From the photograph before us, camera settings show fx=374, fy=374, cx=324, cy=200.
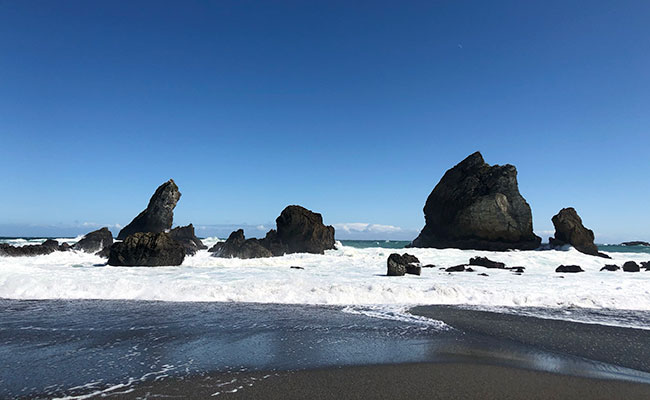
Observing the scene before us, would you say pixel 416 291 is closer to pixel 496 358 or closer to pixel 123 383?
pixel 496 358

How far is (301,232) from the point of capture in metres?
37.0

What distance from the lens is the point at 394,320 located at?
873cm

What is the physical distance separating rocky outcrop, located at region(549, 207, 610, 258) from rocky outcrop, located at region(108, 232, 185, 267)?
126 feet

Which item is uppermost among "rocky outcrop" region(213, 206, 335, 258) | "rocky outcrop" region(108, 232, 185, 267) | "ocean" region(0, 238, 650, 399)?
"rocky outcrop" region(213, 206, 335, 258)

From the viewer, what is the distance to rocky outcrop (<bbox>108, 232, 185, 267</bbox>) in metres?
19.8

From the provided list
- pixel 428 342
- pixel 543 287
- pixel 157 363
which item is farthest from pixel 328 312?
pixel 543 287

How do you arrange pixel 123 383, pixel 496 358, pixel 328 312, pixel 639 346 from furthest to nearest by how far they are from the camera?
pixel 328 312
pixel 639 346
pixel 496 358
pixel 123 383

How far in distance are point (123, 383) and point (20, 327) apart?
4.75m

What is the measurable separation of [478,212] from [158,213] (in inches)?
1424

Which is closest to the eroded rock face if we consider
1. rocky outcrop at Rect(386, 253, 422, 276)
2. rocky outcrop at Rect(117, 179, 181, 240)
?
rocky outcrop at Rect(117, 179, 181, 240)

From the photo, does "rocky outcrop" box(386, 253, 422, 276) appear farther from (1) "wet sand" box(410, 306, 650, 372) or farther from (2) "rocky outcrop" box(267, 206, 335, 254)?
(2) "rocky outcrop" box(267, 206, 335, 254)

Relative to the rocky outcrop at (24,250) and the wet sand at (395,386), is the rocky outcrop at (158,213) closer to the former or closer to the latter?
the rocky outcrop at (24,250)

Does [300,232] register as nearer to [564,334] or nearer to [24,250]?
[24,250]

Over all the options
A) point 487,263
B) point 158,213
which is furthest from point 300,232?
point 487,263
